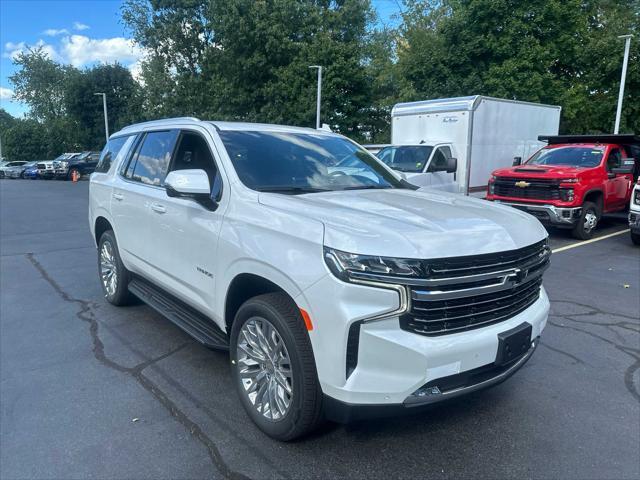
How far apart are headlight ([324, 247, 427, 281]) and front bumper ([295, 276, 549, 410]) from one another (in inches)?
2.3

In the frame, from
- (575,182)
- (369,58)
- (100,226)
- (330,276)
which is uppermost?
(369,58)

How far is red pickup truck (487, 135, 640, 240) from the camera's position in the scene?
9.68 meters

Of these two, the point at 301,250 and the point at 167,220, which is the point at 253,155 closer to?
the point at 167,220

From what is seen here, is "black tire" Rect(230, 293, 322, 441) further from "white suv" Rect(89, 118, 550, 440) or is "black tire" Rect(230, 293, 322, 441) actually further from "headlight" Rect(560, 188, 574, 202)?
"headlight" Rect(560, 188, 574, 202)

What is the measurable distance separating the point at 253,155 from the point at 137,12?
40974mm

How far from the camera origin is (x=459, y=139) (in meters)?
12.7

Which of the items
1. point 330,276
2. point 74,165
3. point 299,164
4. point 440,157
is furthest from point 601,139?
point 74,165

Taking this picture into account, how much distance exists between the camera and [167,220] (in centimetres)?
405

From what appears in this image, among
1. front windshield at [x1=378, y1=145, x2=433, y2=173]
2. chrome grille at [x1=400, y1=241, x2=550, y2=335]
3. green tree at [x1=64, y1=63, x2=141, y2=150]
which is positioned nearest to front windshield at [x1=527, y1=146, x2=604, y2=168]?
front windshield at [x1=378, y1=145, x2=433, y2=173]

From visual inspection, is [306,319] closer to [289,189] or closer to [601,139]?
[289,189]

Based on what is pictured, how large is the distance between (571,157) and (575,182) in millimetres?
1648

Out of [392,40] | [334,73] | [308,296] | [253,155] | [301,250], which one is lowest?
[308,296]

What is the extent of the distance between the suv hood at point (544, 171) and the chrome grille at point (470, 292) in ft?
25.1

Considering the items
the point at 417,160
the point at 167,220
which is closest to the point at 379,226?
the point at 167,220
